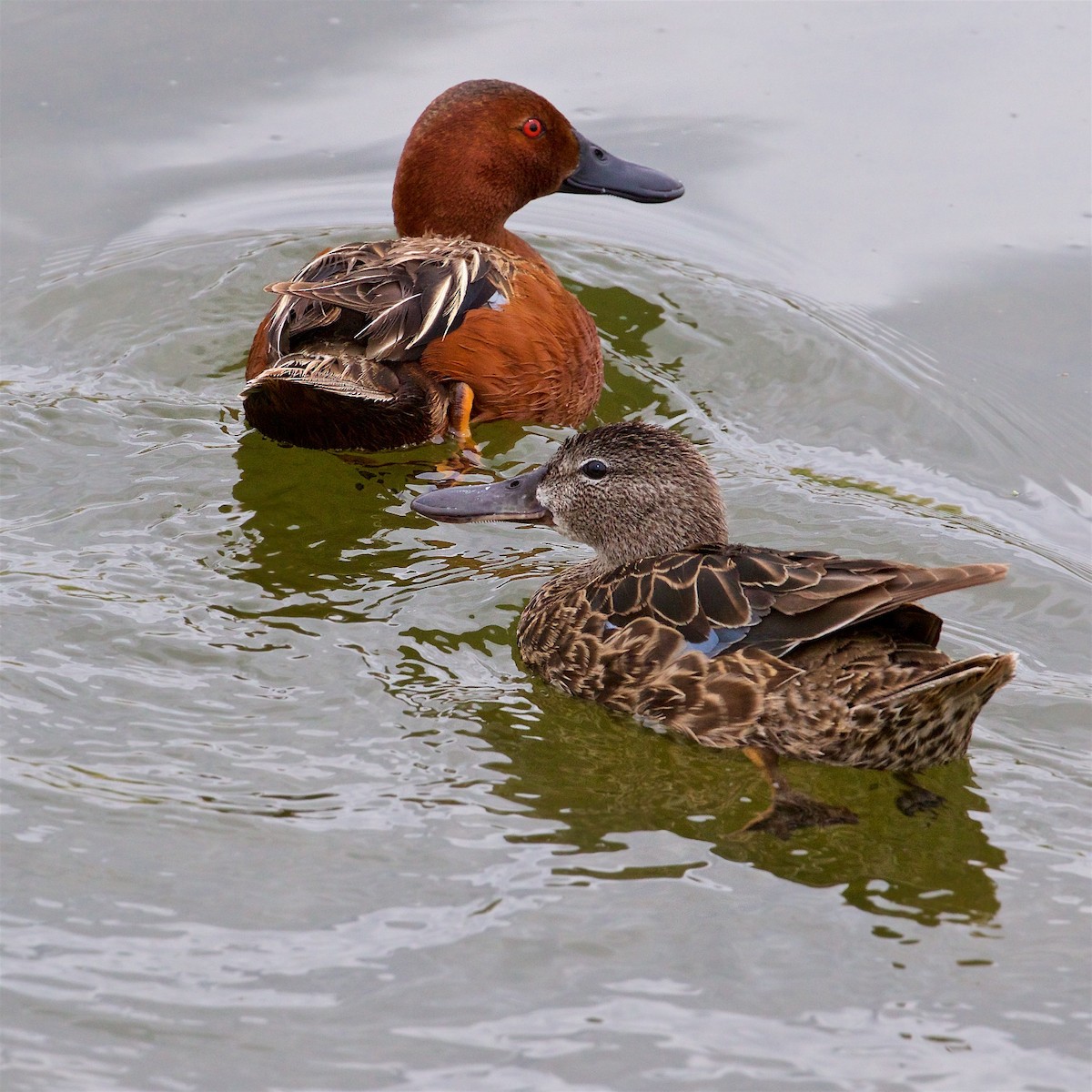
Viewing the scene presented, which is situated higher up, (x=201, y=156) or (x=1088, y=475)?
(x=201, y=156)

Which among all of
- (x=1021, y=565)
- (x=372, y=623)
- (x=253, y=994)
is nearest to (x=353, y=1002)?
(x=253, y=994)

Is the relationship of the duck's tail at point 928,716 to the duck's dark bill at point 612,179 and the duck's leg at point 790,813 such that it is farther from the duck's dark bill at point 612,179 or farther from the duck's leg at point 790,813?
the duck's dark bill at point 612,179

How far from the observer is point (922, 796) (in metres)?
5.67

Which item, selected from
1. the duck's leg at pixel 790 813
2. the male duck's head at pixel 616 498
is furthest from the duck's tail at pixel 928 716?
the male duck's head at pixel 616 498

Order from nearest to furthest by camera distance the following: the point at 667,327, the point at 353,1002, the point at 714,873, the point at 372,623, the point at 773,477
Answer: the point at 353,1002, the point at 714,873, the point at 372,623, the point at 773,477, the point at 667,327

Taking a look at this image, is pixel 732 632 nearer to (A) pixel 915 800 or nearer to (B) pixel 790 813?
(B) pixel 790 813

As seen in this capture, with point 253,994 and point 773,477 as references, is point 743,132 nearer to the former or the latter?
point 773,477

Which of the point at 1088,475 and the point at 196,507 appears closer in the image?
the point at 196,507

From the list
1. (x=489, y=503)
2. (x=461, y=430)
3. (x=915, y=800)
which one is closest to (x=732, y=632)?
(x=915, y=800)

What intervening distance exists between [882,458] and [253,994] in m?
4.90

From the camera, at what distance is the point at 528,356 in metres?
7.89

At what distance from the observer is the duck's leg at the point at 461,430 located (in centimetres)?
771

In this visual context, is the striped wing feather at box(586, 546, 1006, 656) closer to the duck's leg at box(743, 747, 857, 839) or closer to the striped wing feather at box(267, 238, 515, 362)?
the duck's leg at box(743, 747, 857, 839)

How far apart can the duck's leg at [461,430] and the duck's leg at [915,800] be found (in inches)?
114
